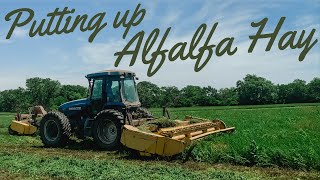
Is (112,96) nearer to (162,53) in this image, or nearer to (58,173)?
(162,53)

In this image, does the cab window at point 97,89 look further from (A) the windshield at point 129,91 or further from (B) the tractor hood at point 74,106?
(A) the windshield at point 129,91

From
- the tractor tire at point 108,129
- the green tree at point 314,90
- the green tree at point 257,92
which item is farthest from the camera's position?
the green tree at point 257,92

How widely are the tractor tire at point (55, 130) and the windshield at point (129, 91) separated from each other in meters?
2.23

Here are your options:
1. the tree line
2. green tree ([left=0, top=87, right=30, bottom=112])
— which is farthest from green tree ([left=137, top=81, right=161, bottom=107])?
green tree ([left=0, top=87, right=30, bottom=112])

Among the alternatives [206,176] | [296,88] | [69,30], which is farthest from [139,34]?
[296,88]

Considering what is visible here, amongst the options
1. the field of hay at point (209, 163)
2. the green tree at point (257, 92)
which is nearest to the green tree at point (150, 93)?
the green tree at point (257, 92)

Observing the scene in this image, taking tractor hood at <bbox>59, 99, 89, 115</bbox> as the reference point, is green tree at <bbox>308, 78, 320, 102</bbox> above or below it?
above

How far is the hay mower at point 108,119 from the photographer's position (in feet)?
38.8

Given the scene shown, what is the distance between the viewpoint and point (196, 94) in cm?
8956

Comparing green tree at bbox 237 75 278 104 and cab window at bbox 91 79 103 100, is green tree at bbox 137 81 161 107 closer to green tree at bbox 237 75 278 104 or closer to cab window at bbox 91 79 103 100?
green tree at bbox 237 75 278 104

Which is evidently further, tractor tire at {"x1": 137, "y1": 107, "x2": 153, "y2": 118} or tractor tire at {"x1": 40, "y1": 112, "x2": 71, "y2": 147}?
tractor tire at {"x1": 137, "y1": 107, "x2": 153, "y2": 118}

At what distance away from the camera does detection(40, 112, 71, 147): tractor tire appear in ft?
44.8

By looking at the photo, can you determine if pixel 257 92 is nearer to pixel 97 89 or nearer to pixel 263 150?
pixel 97 89

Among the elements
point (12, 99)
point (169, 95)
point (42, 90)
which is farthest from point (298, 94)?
point (12, 99)
